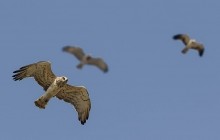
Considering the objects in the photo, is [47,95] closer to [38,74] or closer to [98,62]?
[38,74]

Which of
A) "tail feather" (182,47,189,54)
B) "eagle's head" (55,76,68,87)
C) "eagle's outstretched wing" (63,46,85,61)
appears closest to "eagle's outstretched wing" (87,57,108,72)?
"eagle's outstretched wing" (63,46,85,61)

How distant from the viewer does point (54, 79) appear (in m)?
52.9

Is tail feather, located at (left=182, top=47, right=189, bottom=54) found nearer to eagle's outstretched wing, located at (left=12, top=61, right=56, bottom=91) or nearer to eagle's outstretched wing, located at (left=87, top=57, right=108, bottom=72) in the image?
eagle's outstretched wing, located at (left=87, top=57, right=108, bottom=72)

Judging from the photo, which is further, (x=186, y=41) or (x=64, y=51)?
(x=186, y=41)

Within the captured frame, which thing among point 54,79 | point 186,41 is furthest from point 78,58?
point 54,79

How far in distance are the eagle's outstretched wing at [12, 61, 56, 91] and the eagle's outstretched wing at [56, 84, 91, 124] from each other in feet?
4.19

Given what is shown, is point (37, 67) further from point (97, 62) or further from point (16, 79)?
point (97, 62)

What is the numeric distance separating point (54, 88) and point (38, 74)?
191 cm

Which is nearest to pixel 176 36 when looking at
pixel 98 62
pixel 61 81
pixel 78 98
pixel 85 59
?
pixel 98 62

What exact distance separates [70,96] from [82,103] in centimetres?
107

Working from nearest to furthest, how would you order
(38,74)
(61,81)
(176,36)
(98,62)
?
(98,62) < (176,36) < (61,81) < (38,74)

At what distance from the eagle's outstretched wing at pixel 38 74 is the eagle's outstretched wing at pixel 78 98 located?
1.28m

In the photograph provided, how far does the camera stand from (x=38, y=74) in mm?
53125

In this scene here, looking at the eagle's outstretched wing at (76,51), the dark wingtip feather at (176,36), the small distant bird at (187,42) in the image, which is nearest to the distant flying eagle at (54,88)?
the dark wingtip feather at (176,36)
